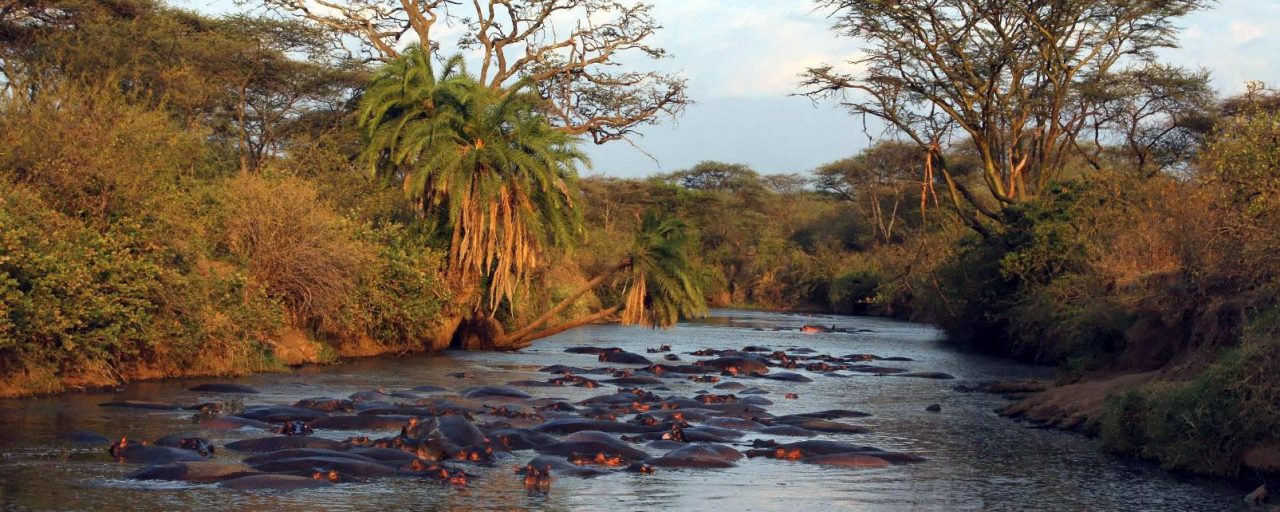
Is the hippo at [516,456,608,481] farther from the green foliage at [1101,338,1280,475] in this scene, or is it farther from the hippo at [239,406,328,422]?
the green foliage at [1101,338,1280,475]

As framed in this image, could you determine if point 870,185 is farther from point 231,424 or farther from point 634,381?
point 231,424

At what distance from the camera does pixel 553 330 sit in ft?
111

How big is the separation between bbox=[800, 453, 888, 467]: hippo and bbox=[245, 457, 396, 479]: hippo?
5.45m

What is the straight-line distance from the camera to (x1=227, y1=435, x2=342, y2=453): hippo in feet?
46.4

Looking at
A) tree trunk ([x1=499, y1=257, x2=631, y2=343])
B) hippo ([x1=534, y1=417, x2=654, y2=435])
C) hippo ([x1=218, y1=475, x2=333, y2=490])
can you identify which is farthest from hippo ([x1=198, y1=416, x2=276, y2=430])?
tree trunk ([x1=499, y1=257, x2=631, y2=343])

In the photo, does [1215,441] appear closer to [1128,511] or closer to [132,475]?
[1128,511]

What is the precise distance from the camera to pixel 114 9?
36.9 m

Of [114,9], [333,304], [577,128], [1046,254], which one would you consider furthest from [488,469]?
[114,9]

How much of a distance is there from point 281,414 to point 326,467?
4.22 m

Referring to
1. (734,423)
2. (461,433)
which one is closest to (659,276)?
(734,423)

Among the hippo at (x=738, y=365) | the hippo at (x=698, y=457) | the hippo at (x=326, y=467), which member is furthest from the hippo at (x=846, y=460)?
the hippo at (x=738, y=365)

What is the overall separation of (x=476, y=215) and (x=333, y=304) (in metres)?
5.13

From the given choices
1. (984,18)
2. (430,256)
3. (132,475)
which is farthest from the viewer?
(984,18)

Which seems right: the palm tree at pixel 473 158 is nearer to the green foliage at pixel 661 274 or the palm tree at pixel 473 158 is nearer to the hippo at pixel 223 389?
the green foliage at pixel 661 274
